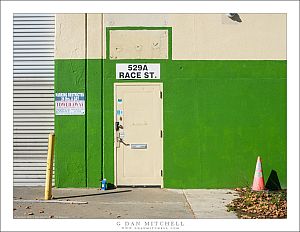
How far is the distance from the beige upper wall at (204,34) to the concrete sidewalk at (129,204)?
2.72 metres

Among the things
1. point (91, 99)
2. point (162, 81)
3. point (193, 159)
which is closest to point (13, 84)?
point (91, 99)

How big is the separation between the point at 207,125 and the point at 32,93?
12.0ft

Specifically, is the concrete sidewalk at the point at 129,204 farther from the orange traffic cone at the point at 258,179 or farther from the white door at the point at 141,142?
the orange traffic cone at the point at 258,179

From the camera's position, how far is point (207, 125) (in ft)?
35.9

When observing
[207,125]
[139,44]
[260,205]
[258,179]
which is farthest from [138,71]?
[260,205]

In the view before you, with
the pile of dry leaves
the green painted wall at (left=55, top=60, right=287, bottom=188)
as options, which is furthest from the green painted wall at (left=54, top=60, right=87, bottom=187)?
the pile of dry leaves

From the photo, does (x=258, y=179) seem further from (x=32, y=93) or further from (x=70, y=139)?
(x=32, y=93)

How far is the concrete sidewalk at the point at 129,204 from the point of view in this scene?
868 cm

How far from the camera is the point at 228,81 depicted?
35.9 feet

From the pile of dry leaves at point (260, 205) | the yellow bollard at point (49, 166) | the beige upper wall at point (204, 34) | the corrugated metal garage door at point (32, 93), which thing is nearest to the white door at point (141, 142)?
the beige upper wall at point (204, 34)

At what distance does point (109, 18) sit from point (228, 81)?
8.91 feet

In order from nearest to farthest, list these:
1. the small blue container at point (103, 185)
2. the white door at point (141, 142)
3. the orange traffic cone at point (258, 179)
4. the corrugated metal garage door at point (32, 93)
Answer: the orange traffic cone at point (258, 179) → the small blue container at point (103, 185) → the white door at point (141, 142) → the corrugated metal garage door at point (32, 93)

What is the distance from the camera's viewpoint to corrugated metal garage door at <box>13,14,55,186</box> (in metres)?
11.1

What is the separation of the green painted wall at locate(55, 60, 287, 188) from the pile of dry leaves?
2.91 feet
